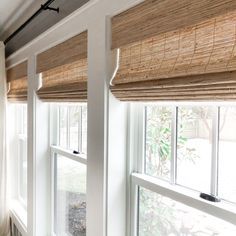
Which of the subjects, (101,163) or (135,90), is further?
(101,163)

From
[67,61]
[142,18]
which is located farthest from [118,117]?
[67,61]

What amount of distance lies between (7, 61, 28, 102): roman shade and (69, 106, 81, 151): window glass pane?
2.49ft

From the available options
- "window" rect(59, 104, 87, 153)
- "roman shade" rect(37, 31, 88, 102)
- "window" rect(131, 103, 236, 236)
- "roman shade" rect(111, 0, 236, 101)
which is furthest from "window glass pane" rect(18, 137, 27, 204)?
"roman shade" rect(111, 0, 236, 101)

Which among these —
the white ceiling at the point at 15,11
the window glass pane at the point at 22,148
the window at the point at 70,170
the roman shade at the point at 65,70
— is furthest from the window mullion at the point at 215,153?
the window glass pane at the point at 22,148

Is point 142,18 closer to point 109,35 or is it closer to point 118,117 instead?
point 109,35

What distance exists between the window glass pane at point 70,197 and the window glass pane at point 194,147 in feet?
2.92

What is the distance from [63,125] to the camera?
2197 millimetres

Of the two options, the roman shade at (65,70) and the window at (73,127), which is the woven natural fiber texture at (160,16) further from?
the window at (73,127)

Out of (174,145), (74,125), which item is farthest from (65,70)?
(174,145)

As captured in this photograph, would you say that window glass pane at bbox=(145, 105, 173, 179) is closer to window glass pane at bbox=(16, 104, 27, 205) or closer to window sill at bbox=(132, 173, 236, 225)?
window sill at bbox=(132, 173, 236, 225)

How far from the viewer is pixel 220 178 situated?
37.4 inches

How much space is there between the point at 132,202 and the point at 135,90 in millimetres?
551

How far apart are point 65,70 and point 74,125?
1.41ft

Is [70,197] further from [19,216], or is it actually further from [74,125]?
[19,216]
